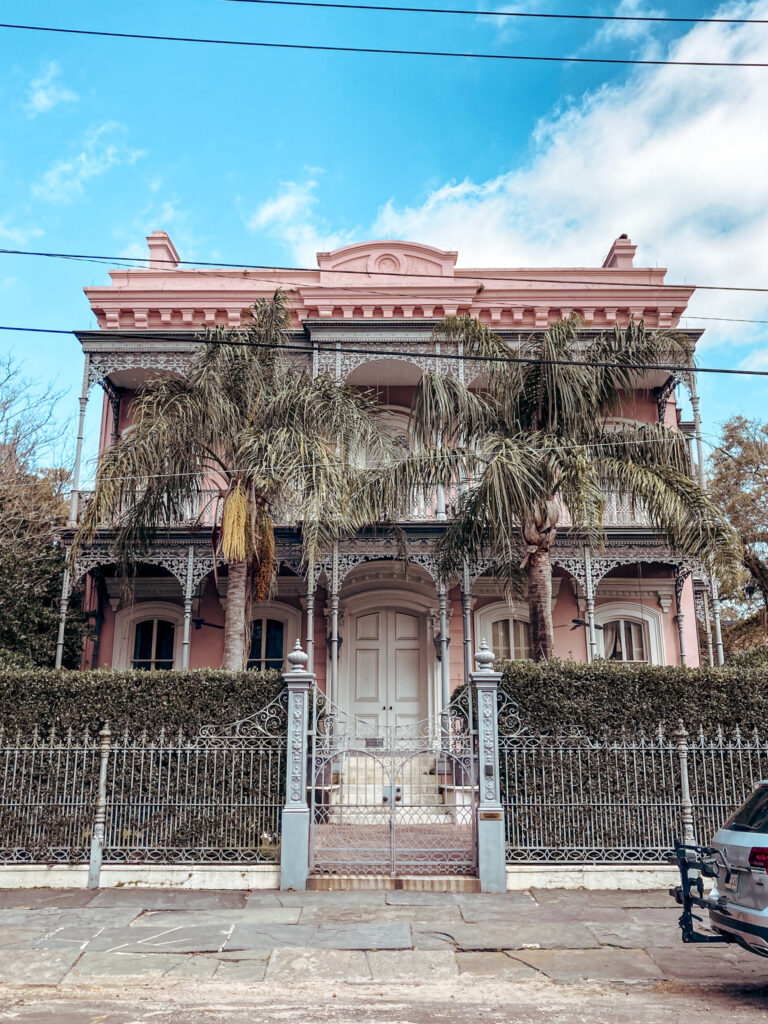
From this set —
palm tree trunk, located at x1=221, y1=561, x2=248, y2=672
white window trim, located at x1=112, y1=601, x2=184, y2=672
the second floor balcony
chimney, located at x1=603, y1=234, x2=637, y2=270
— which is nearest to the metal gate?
palm tree trunk, located at x1=221, y1=561, x2=248, y2=672

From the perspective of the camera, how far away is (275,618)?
16.2 meters

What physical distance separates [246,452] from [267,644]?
586cm

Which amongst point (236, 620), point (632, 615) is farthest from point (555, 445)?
point (632, 615)

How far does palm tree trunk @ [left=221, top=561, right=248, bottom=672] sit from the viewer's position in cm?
1162

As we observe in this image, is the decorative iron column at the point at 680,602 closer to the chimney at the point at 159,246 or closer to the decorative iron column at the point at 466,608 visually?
the decorative iron column at the point at 466,608

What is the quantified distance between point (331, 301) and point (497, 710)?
9.68 m

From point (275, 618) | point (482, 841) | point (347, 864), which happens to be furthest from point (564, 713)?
point (275, 618)

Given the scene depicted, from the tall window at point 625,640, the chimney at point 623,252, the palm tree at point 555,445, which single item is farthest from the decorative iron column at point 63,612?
the chimney at point 623,252

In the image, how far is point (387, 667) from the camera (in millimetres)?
15969

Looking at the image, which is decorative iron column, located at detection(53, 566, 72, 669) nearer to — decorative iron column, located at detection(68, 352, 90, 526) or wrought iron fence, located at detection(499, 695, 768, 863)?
decorative iron column, located at detection(68, 352, 90, 526)

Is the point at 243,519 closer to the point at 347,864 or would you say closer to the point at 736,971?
the point at 347,864

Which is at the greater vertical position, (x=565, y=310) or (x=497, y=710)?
(x=565, y=310)

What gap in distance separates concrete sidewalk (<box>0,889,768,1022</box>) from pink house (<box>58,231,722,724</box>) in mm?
5920

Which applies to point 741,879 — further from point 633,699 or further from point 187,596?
point 187,596
